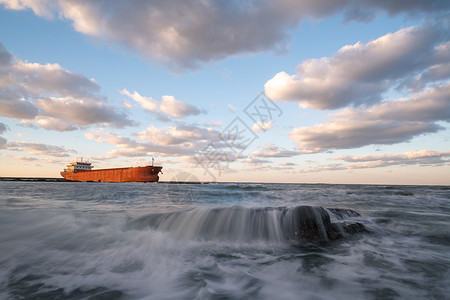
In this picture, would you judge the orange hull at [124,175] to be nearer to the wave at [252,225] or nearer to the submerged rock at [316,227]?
the wave at [252,225]

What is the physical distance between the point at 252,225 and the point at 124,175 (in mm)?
56132

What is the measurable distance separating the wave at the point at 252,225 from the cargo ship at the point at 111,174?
1913 inches

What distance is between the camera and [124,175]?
54.0 meters

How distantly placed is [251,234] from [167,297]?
2883 millimetres

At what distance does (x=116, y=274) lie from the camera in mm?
2729

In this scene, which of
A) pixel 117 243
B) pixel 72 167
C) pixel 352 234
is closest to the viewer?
pixel 117 243

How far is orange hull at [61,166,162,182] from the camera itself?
5122 cm

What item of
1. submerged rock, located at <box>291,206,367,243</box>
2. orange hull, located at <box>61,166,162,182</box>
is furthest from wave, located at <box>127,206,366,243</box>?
orange hull, located at <box>61,166,162,182</box>

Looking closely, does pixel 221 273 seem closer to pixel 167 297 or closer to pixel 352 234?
pixel 167 297

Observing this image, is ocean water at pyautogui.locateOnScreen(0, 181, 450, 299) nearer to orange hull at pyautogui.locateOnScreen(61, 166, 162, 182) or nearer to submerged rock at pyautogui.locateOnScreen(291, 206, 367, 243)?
submerged rock at pyautogui.locateOnScreen(291, 206, 367, 243)

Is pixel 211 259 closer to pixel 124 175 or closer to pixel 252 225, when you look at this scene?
pixel 252 225

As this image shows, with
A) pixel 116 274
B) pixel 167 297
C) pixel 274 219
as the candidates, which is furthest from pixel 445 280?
pixel 116 274

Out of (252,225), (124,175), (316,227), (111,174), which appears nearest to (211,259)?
(252,225)

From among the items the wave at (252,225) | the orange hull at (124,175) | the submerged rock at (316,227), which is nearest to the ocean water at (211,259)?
the wave at (252,225)
